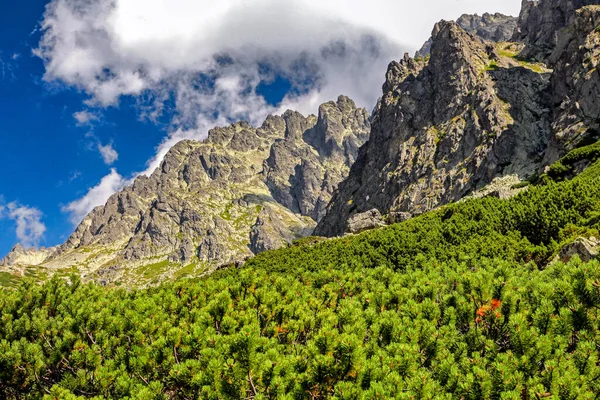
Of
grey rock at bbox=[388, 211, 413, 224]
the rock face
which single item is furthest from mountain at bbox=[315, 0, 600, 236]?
the rock face

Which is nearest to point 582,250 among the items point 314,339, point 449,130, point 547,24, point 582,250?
point 582,250

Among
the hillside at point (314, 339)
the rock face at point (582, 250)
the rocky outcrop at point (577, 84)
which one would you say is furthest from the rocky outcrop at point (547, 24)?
the hillside at point (314, 339)

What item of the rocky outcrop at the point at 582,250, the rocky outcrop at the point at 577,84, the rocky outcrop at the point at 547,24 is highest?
the rocky outcrop at the point at 547,24

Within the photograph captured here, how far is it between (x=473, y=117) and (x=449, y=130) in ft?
29.0

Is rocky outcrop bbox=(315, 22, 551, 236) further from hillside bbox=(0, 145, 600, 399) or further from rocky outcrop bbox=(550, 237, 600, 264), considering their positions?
hillside bbox=(0, 145, 600, 399)

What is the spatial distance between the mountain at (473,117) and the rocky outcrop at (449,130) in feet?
1.21

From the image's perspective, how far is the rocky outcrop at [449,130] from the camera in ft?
368

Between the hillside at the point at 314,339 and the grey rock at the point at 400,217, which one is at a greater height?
the grey rock at the point at 400,217

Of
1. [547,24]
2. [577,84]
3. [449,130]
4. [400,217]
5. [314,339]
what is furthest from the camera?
[547,24]

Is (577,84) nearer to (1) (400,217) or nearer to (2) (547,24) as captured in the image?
(1) (400,217)

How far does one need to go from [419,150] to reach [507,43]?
307 feet

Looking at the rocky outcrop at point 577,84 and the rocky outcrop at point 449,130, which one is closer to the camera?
the rocky outcrop at point 577,84

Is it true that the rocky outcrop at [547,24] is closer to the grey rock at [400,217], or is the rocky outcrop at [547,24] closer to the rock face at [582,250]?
the grey rock at [400,217]

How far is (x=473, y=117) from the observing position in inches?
4919
